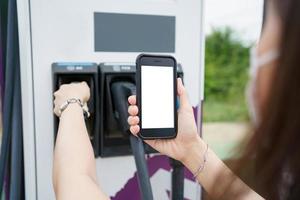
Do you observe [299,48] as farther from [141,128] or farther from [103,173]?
[103,173]

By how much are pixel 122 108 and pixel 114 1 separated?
0.23 m

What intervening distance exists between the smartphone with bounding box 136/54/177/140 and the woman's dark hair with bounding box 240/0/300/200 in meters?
0.22

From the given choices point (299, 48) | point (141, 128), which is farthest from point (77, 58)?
point (299, 48)

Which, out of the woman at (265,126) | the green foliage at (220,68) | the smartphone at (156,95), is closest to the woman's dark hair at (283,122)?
the woman at (265,126)

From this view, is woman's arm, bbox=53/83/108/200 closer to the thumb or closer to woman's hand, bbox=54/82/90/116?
woman's hand, bbox=54/82/90/116

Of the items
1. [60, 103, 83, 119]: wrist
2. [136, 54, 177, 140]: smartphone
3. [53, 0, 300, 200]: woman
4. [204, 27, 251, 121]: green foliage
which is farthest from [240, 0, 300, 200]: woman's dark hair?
[204, 27, 251, 121]: green foliage

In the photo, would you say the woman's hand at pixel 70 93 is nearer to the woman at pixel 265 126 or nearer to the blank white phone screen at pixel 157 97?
the woman at pixel 265 126

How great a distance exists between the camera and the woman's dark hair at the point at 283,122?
381 millimetres

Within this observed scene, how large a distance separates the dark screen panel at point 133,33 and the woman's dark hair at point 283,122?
0.41m

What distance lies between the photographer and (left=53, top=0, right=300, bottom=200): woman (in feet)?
1.28

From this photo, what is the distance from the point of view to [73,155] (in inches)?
25.5

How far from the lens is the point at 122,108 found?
0.73 m

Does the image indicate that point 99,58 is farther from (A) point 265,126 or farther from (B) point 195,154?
(A) point 265,126

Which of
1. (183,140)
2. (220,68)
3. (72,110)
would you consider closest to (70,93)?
(72,110)
